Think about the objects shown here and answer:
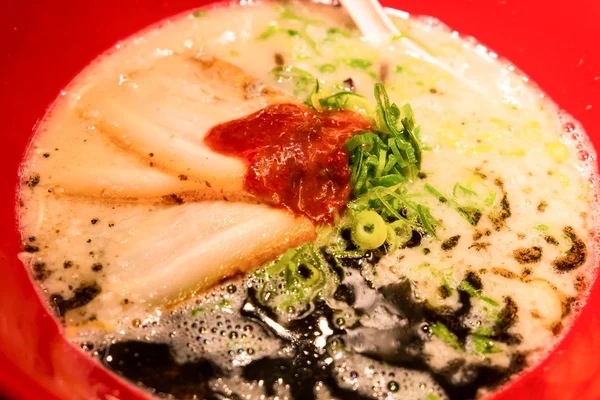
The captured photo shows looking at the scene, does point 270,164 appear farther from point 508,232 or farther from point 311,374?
point 508,232

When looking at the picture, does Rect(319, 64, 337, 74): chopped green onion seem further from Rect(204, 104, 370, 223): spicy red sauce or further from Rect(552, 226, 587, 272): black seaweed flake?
Rect(552, 226, 587, 272): black seaweed flake

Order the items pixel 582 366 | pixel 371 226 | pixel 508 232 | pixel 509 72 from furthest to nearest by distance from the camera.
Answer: pixel 509 72
pixel 508 232
pixel 371 226
pixel 582 366

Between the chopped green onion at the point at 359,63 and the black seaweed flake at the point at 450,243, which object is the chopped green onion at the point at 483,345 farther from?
the chopped green onion at the point at 359,63

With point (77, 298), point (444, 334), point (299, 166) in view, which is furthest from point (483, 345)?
point (77, 298)

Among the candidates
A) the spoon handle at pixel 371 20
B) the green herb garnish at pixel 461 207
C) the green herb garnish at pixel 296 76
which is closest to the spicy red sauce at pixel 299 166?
the green herb garnish at pixel 461 207

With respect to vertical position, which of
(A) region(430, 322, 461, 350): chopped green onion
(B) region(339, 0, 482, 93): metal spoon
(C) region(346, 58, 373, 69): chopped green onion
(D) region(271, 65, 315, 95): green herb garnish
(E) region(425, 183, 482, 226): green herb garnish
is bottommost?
(A) region(430, 322, 461, 350): chopped green onion

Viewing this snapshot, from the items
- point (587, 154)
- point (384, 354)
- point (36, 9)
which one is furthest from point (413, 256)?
point (36, 9)

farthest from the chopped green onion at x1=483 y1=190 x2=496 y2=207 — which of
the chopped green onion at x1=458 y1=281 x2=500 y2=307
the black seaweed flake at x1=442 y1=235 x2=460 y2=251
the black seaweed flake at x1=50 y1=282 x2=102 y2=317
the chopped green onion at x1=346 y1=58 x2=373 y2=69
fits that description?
the black seaweed flake at x1=50 y1=282 x2=102 y2=317
